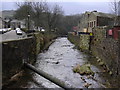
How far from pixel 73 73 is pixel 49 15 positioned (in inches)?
1899

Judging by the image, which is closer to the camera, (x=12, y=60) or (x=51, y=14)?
(x=12, y=60)

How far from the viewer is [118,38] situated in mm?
12195

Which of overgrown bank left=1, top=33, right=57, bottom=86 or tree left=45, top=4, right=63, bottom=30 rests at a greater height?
tree left=45, top=4, right=63, bottom=30

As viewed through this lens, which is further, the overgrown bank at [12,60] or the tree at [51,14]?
the tree at [51,14]

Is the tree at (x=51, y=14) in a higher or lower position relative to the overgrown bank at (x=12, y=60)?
higher

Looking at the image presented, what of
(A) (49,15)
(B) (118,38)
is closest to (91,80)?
(B) (118,38)

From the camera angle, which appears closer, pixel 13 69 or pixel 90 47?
pixel 13 69

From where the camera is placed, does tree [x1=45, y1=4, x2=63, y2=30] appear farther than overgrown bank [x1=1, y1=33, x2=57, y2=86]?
Yes

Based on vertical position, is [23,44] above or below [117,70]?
above

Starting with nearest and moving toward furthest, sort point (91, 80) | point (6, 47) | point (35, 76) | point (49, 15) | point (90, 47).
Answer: point (6, 47), point (91, 80), point (35, 76), point (90, 47), point (49, 15)

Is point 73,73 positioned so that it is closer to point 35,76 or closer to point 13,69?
point 35,76

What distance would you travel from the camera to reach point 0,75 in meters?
10.6

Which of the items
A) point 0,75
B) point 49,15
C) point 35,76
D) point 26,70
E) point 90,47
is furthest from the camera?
point 49,15

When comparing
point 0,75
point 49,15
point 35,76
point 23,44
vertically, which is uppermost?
point 49,15
